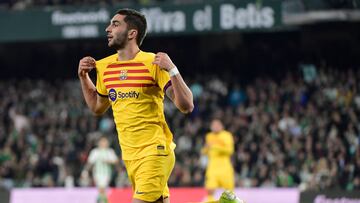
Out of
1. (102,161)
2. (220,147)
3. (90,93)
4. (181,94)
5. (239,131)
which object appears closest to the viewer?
(181,94)

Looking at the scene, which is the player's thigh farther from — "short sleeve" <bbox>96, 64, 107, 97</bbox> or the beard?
the beard

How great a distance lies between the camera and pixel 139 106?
6.77m

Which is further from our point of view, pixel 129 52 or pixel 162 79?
pixel 129 52

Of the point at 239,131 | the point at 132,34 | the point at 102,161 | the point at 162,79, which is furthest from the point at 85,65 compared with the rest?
the point at 239,131

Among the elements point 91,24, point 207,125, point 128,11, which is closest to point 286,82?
point 207,125

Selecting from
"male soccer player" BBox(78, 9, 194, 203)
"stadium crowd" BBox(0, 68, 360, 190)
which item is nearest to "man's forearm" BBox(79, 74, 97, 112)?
"male soccer player" BBox(78, 9, 194, 203)

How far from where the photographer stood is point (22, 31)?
921 inches

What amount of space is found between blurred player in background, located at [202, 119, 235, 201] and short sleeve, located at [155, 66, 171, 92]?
9.96m

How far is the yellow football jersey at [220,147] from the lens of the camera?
54.9 feet

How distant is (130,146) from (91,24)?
16.1m

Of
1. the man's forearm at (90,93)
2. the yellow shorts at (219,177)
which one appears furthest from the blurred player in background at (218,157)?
the man's forearm at (90,93)

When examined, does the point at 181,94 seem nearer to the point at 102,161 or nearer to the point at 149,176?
the point at 149,176

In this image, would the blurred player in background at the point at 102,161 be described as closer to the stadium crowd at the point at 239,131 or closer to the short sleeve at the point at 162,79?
the stadium crowd at the point at 239,131

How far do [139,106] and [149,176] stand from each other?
532 millimetres
